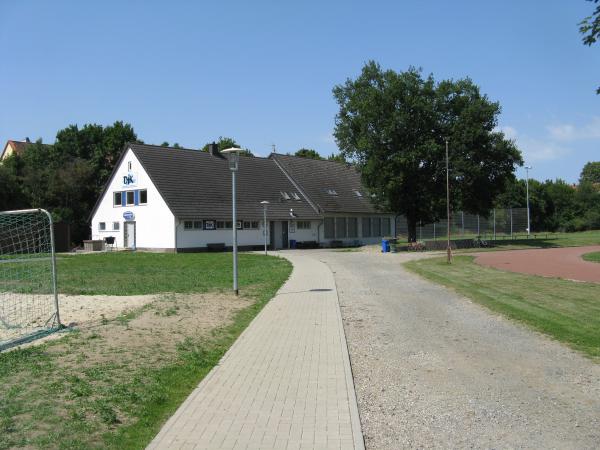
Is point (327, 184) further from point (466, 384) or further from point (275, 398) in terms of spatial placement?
point (275, 398)

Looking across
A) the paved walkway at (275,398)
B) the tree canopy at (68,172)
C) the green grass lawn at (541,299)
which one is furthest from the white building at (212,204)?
the paved walkway at (275,398)

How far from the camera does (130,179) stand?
42406 millimetres

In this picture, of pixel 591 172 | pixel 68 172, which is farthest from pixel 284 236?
pixel 591 172

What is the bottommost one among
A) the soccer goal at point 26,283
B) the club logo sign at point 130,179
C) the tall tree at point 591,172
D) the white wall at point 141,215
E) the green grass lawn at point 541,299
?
the green grass lawn at point 541,299

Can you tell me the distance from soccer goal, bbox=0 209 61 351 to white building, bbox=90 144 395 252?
19.0m

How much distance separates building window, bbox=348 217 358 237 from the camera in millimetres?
53781

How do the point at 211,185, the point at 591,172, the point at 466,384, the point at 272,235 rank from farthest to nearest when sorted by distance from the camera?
the point at 591,172 < the point at 272,235 < the point at 211,185 < the point at 466,384

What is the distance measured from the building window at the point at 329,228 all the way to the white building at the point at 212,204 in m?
0.09

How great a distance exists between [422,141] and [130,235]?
908 inches

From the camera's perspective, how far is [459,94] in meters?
44.8

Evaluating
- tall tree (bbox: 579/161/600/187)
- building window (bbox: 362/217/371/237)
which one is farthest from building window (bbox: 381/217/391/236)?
tall tree (bbox: 579/161/600/187)

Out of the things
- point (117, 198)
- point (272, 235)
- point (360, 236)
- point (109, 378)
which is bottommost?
point (109, 378)

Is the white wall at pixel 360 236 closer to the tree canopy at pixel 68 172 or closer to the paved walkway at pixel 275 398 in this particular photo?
the tree canopy at pixel 68 172

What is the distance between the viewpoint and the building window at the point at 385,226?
5835 cm
